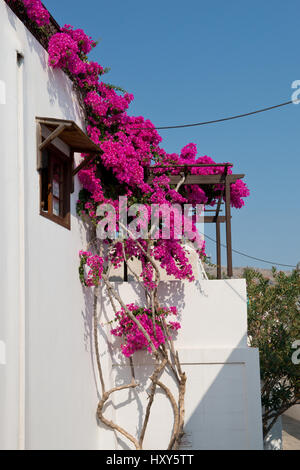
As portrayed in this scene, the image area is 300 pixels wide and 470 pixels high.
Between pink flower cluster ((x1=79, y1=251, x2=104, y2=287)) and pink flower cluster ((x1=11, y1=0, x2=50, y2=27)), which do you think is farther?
pink flower cluster ((x1=79, y1=251, x2=104, y2=287))

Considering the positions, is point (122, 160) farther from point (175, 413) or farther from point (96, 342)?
point (175, 413)

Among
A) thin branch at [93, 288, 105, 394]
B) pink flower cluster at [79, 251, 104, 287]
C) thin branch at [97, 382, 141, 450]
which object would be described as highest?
pink flower cluster at [79, 251, 104, 287]

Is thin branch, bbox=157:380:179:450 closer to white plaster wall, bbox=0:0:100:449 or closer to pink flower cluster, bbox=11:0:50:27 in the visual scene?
white plaster wall, bbox=0:0:100:449

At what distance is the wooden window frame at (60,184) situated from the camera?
669cm

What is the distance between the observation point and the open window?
6.48 metres

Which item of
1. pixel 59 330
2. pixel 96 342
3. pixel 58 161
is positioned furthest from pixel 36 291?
pixel 96 342

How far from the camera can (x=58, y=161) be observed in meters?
7.25

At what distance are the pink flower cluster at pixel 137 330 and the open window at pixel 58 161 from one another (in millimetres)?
1766

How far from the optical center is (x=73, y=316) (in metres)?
7.36

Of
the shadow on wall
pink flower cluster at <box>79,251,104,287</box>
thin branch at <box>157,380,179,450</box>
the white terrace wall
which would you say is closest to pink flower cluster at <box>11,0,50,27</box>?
the white terrace wall

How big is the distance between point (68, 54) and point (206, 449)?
19.0ft

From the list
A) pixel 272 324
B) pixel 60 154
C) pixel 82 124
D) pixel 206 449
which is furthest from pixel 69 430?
pixel 272 324

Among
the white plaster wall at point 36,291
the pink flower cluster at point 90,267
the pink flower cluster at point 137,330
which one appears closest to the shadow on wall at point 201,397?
the pink flower cluster at point 137,330
